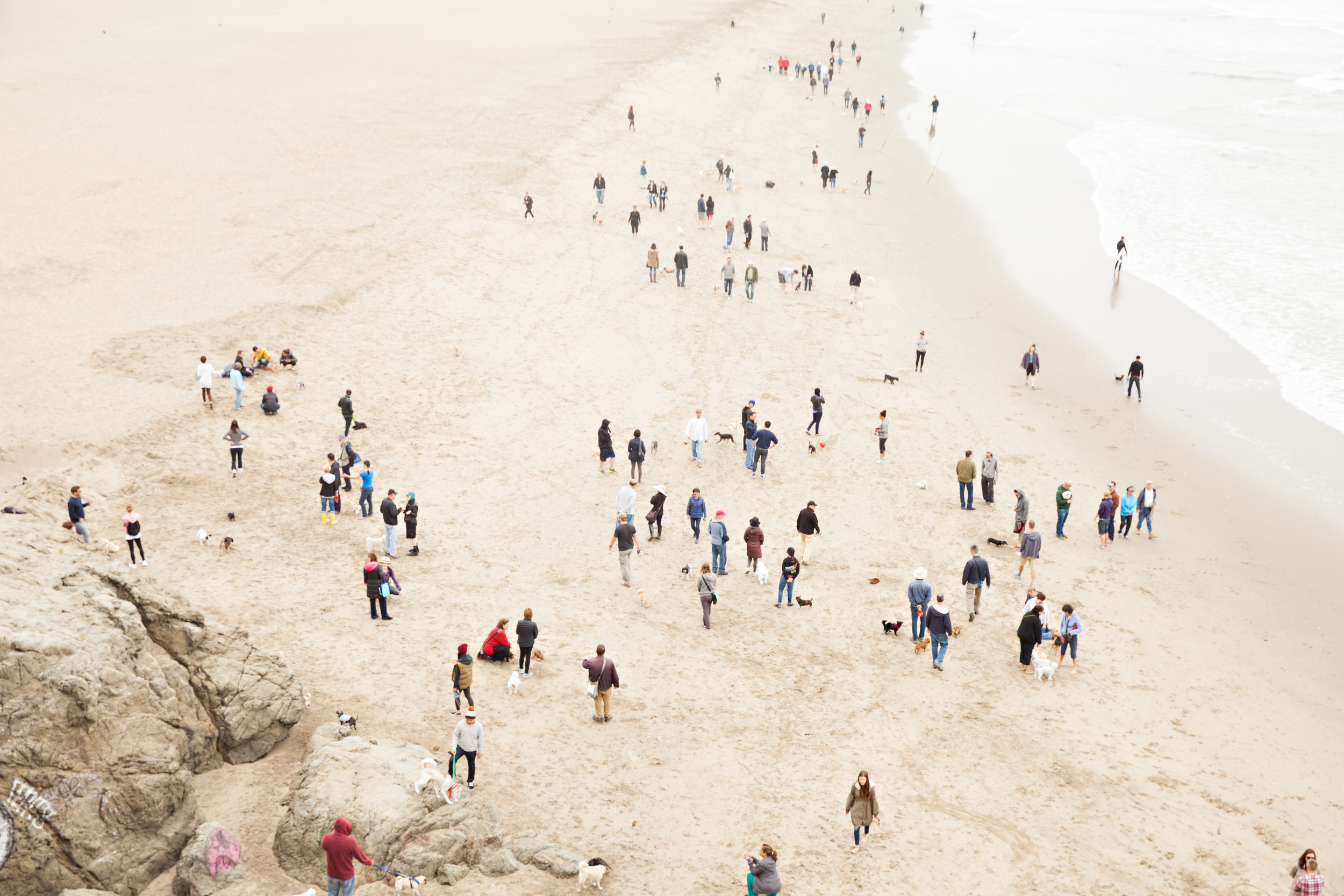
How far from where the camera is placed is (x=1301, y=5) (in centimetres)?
10831

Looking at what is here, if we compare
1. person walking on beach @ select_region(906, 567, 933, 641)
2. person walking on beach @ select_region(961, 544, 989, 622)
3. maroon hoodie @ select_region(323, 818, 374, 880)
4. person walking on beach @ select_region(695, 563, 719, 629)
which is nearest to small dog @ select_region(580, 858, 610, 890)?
maroon hoodie @ select_region(323, 818, 374, 880)

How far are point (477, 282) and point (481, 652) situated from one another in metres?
18.4

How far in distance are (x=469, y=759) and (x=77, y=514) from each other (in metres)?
9.09

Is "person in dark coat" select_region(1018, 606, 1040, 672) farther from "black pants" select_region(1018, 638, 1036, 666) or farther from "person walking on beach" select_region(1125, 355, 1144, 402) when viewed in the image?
"person walking on beach" select_region(1125, 355, 1144, 402)

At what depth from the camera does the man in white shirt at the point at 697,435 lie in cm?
2266

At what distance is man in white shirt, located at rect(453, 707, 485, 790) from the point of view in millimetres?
12391

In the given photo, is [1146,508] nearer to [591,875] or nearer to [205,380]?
[591,875]

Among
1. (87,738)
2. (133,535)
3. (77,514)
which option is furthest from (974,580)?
(77,514)

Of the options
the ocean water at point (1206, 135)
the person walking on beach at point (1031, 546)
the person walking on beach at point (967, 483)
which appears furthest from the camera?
the ocean water at point (1206, 135)

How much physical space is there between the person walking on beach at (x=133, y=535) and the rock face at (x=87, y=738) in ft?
16.3

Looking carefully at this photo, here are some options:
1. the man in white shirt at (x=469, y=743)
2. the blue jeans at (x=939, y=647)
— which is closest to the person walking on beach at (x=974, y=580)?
the blue jeans at (x=939, y=647)

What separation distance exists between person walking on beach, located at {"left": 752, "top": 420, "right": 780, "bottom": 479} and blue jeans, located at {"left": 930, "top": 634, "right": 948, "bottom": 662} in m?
7.02

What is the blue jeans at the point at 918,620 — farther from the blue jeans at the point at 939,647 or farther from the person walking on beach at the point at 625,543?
the person walking on beach at the point at 625,543

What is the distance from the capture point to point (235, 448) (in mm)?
20797
